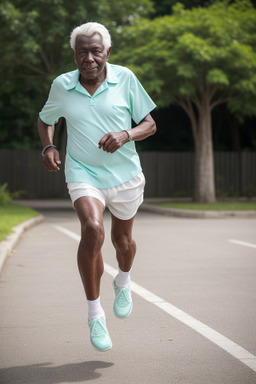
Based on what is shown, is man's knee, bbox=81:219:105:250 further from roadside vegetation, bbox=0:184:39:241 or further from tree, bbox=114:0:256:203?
tree, bbox=114:0:256:203

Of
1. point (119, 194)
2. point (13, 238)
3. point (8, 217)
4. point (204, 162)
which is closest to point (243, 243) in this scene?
point (13, 238)

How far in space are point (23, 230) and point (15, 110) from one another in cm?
2078

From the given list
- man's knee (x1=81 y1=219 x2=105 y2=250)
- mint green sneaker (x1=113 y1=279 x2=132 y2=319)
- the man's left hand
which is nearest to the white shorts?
man's knee (x1=81 y1=219 x2=105 y2=250)

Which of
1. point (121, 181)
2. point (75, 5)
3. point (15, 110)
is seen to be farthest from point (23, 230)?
point (15, 110)

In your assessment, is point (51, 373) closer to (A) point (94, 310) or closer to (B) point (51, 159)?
(A) point (94, 310)

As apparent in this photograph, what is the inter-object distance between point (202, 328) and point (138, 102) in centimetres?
191

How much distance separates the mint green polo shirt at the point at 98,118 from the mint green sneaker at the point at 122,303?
2.91ft

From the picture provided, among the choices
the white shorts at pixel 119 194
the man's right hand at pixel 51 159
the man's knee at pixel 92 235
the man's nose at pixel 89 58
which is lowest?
the man's knee at pixel 92 235

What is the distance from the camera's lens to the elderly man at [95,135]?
467 centimetres

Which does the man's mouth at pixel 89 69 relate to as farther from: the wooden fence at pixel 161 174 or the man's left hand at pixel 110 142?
the wooden fence at pixel 161 174

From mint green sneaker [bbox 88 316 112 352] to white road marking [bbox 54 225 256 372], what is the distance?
889 millimetres

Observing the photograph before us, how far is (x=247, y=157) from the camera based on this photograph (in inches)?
1358

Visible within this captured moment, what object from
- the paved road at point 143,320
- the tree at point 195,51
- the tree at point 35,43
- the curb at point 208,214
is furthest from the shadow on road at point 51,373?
the tree at point 195,51

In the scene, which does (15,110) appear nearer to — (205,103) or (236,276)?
(205,103)
